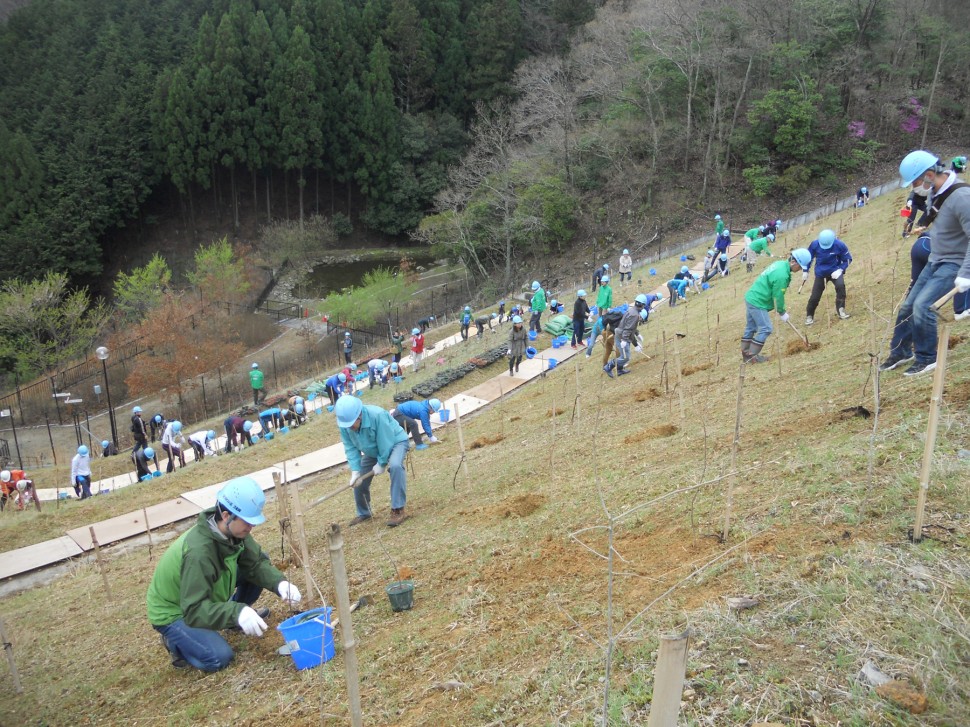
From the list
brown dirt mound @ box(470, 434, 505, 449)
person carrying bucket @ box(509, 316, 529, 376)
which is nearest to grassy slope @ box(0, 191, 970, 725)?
brown dirt mound @ box(470, 434, 505, 449)

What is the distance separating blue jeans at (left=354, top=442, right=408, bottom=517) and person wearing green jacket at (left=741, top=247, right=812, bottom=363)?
464 centimetres

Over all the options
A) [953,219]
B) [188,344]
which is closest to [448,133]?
[188,344]

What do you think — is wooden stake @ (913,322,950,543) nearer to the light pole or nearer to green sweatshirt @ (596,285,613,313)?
green sweatshirt @ (596,285,613,313)

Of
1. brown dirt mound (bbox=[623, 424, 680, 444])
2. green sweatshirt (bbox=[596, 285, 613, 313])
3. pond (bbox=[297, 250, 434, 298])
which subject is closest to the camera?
brown dirt mound (bbox=[623, 424, 680, 444])

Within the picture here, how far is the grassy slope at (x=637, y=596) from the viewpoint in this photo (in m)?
3.28

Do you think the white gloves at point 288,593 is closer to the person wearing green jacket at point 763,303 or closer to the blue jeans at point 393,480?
the blue jeans at point 393,480

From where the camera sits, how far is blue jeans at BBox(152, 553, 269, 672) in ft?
14.9

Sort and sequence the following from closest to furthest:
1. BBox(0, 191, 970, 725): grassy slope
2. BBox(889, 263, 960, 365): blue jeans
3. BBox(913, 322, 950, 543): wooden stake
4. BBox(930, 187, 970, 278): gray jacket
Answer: BBox(0, 191, 970, 725): grassy slope < BBox(913, 322, 950, 543): wooden stake < BBox(930, 187, 970, 278): gray jacket < BBox(889, 263, 960, 365): blue jeans

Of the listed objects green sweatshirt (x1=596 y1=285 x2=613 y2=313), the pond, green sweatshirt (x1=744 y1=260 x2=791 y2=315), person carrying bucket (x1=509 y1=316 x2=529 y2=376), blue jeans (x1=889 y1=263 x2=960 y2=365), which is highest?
blue jeans (x1=889 y1=263 x2=960 y2=365)

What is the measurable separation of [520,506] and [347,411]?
185 centimetres

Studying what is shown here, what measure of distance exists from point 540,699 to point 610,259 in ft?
101

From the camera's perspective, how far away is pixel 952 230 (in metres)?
5.84

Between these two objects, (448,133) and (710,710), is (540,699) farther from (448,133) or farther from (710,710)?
(448,133)

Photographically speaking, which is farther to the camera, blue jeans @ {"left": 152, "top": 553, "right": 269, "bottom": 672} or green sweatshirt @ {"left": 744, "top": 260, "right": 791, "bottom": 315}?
green sweatshirt @ {"left": 744, "top": 260, "right": 791, "bottom": 315}
